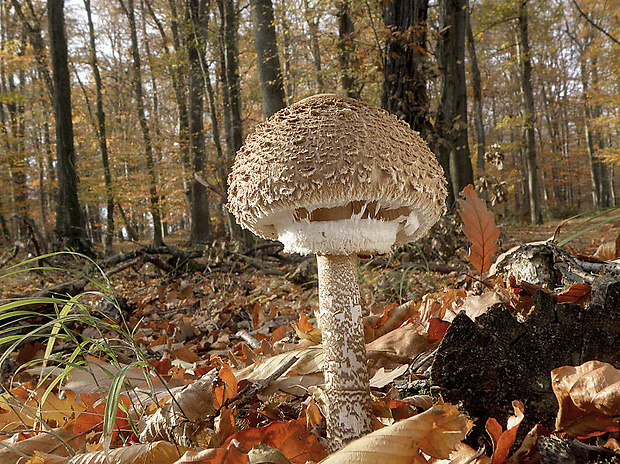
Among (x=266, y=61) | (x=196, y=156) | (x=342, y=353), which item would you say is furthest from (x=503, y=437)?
(x=196, y=156)

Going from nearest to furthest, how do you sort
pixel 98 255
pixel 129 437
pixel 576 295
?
pixel 576 295
pixel 129 437
pixel 98 255

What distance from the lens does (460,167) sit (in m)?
10.2

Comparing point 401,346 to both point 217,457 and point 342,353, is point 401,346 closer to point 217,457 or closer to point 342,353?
point 342,353

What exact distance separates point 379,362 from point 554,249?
1.06 meters

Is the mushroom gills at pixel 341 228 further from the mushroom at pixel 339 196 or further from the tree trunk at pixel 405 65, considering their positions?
the tree trunk at pixel 405 65

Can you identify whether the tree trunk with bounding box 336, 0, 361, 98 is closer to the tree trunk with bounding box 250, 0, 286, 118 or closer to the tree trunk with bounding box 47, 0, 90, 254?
the tree trunk with bounding box 250, 0, 286, 118

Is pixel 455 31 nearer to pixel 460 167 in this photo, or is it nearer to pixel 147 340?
pixel 460 167

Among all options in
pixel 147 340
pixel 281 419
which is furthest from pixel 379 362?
pixel 147 340

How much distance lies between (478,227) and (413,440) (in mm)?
1090

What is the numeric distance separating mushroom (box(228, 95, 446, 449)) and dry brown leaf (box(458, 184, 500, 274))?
12.0 inches

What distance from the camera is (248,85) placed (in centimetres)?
1848

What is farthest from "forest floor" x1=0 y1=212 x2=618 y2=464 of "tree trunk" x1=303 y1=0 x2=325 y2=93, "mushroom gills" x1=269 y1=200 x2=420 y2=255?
"tree trunk" x1=303 y1=0 x2=325 y2=93

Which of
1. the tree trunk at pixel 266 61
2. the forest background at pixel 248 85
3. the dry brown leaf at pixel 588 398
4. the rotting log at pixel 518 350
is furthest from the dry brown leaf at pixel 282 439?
the tree trunk at pixel 266 61

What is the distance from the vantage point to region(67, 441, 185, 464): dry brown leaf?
129cm
